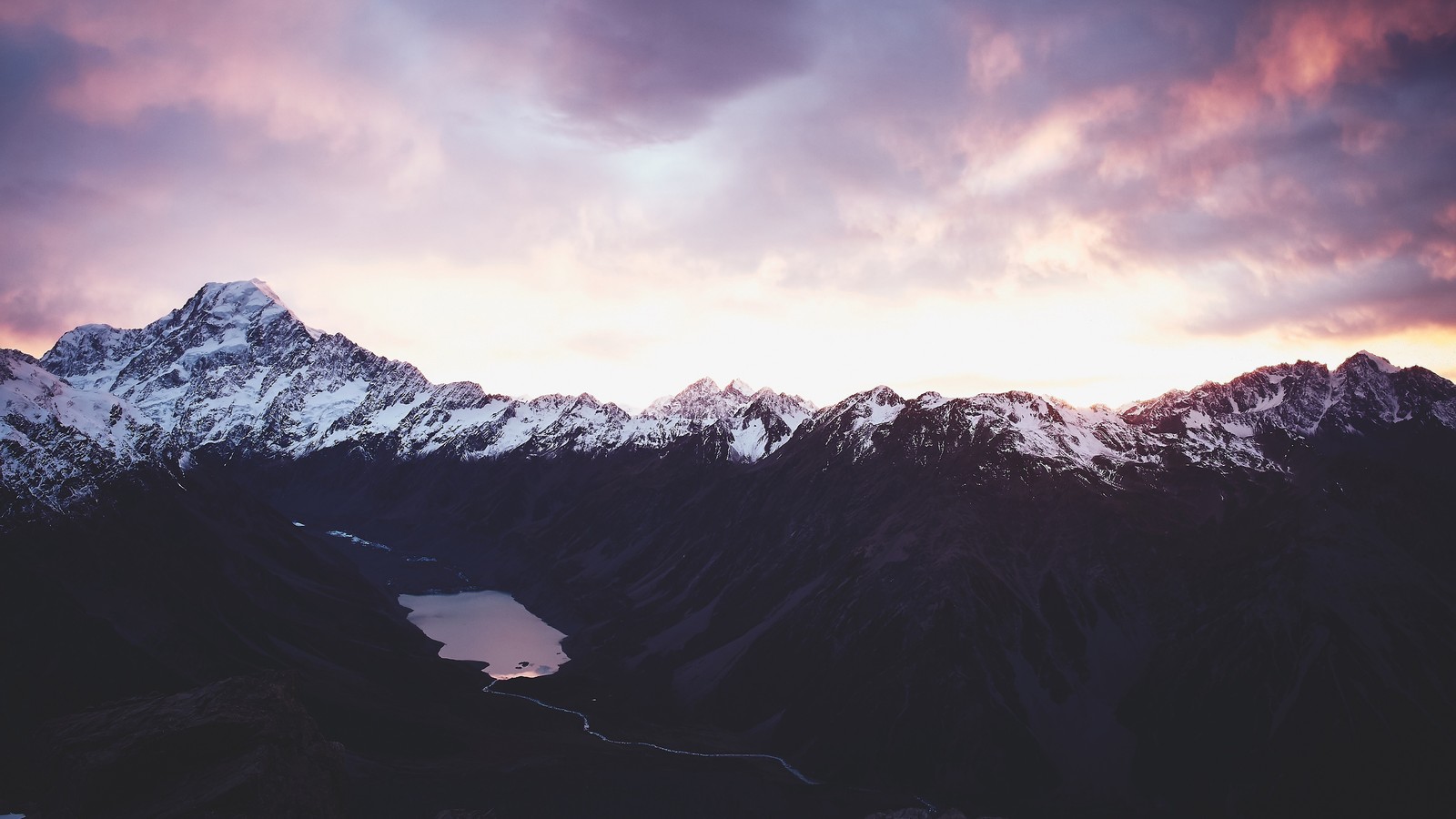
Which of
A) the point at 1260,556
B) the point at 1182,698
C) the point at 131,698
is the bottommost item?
the point at 1182,698

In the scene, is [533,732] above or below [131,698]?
below

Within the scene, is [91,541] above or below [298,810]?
above

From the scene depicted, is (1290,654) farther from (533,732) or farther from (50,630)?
(50,630)

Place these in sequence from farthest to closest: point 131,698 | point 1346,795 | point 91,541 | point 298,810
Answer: point 91,541 → point 1346,795 → point 131,698 → point 298,810

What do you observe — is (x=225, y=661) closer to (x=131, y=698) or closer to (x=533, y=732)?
(x=533, y=732)

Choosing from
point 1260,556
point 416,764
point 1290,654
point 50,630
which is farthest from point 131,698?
point 1260,556

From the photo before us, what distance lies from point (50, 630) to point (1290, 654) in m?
214

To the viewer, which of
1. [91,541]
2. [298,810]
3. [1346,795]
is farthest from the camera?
[91,541]

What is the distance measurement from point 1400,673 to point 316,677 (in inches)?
8095

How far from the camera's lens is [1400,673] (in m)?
167

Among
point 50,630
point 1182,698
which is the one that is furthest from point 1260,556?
point 50,630

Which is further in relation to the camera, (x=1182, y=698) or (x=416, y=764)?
(x=1182, y=698)

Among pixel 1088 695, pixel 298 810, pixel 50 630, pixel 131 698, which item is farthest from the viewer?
pixel 1088 695

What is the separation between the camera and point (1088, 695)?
185875 mm
